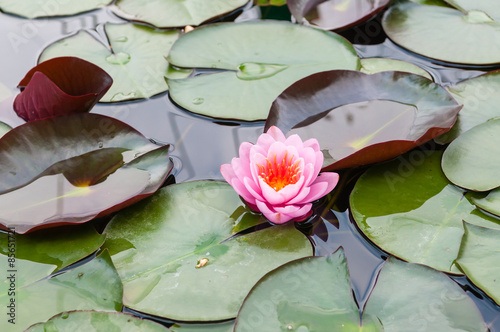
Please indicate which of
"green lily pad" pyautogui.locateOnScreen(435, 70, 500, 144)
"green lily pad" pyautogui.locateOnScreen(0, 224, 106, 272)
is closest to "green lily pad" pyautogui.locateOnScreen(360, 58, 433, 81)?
"green lily pad" pyautogui.locateOnScreen(435, 70, 500, 144)

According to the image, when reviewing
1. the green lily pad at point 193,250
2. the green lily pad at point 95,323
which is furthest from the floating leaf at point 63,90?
the green lily pad at point 95,323

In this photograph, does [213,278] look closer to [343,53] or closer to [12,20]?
[343,53]

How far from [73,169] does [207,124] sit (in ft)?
1.94

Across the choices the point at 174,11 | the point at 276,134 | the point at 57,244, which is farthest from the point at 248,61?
the point at 57,244

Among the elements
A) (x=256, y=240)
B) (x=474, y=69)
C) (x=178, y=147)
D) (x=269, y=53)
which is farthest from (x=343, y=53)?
(x=256, y=240)

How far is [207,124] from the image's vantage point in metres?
2.12

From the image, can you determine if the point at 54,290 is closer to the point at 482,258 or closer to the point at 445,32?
the point at 482,258

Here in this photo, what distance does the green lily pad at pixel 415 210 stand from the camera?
5.28 ft

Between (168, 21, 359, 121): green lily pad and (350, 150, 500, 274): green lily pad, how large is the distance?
1.91 feet

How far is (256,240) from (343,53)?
1.11 metres

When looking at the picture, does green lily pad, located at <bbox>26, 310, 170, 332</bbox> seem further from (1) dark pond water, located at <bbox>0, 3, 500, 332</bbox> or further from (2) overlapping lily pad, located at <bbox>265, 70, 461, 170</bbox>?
(2) overlapping lily pad, located at <bbox>265, 70, 461, 170</bbox>

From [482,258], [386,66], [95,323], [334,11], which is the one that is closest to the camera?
[95,323]

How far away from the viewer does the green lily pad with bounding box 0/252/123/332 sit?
4.88 ft

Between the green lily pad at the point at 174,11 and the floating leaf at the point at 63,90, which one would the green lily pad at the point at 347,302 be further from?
the green lily pad at the point at 174,11
